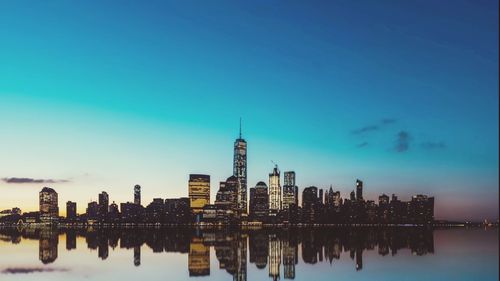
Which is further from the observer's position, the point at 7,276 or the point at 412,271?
the point at 412,271

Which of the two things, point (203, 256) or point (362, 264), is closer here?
point (362, 264)

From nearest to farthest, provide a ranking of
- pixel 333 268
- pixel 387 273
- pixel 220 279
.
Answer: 1. pixel 220 279
2. pixel 387 273
3. pixel 333 268

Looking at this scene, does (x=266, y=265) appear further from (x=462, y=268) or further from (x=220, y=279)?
(x=462, y=268)

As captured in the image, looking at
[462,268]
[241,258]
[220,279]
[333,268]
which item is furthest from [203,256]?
[462,268]

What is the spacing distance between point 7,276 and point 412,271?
3823cm

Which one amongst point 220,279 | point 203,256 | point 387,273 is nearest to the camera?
point 220,279

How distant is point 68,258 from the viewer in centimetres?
7500

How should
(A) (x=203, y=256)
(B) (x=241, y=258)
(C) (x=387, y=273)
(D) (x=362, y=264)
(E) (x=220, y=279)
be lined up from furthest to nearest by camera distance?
(A) (x=203, y=256) < (B) (x=241, y=258) < (D) (x=362, y=264) < (C) (x=387, y=273) < (E) (x=220, y=279)

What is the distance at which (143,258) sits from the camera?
74312 mm

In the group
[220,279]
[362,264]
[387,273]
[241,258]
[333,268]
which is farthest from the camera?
[241,258]

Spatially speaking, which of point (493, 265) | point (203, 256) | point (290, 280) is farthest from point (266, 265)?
point (493, 265)

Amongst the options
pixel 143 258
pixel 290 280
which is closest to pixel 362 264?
pixel 290 280

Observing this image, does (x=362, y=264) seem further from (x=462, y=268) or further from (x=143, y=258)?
(x=143, y=258)

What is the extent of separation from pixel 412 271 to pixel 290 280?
1465 cm
